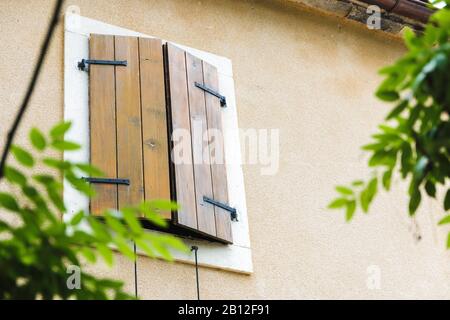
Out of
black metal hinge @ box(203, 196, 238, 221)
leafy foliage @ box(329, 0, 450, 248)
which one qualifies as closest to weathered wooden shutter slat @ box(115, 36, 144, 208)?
black metal hinge @ box(203, 196, 238, 221)

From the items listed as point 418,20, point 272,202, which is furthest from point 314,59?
point 272,202

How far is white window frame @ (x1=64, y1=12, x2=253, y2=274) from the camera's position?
5.07 meters

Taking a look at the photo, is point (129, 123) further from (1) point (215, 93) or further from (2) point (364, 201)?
(2) point (364, 201)

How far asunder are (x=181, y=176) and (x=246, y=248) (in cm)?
60

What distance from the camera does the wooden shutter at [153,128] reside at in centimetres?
502

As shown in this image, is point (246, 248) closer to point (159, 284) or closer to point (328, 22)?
point (159, 284)

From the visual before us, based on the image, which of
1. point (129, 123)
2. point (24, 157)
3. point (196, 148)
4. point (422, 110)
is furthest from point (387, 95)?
point (196, 148)

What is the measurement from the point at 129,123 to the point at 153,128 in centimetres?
15

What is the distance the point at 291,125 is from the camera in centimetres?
627

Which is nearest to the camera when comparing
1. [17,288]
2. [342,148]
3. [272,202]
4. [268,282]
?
[17,288]

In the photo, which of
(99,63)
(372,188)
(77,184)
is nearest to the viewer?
(77,184)

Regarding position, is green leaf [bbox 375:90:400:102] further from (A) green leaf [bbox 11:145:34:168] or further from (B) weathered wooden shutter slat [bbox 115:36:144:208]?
(B) weathered wooden shutter slat [bbox 115:36:144:208]

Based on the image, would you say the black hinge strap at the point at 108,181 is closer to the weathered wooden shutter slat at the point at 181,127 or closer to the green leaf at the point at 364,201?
the weathered wooden shutter slat at the point at 181,127

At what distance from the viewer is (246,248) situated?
17.7 ft
